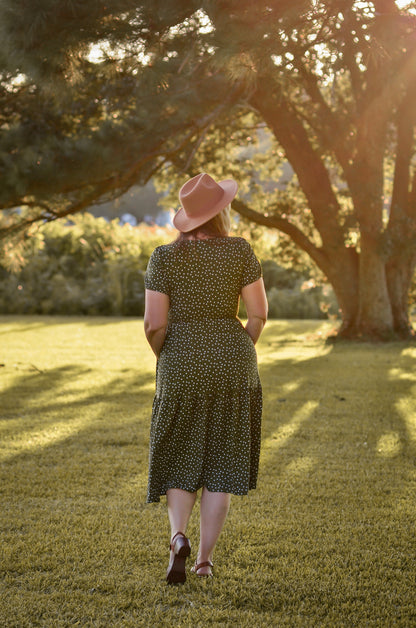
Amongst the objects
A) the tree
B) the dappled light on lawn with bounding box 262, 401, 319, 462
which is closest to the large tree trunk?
the tree

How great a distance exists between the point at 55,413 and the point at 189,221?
12.3 ft

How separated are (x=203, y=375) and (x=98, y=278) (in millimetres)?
16682

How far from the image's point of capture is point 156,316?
297 centimetres

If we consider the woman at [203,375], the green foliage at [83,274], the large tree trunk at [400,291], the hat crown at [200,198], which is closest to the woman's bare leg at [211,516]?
the woman at [203,375]

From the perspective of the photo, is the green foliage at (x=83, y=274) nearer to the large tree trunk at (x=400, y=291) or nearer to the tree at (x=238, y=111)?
the tree at (x=238, y=111)

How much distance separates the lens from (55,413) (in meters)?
6.29

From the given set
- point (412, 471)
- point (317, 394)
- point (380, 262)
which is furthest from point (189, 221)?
point (380, 262)

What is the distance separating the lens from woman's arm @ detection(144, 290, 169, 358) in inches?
117

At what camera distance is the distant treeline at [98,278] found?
18.6 m

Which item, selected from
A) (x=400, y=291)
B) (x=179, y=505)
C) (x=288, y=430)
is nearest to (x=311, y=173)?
(x=400, y=291)

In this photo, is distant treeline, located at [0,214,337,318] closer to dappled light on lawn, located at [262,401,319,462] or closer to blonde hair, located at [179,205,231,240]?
dappled light on lawn, located at [262,401,319,462]

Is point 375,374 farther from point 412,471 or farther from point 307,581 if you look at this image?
point 307,581

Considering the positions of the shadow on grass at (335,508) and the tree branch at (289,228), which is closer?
the shadow on grass at (335,508)

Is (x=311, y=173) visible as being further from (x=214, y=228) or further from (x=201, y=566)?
(x=201, y=566)
